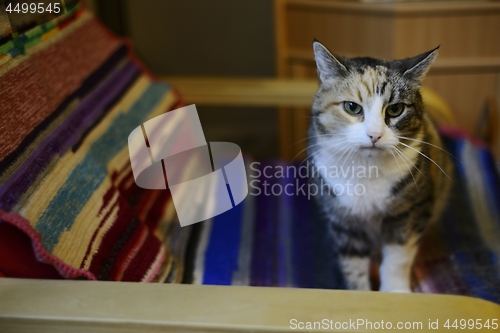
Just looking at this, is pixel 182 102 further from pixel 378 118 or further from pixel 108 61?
pixel 378 118

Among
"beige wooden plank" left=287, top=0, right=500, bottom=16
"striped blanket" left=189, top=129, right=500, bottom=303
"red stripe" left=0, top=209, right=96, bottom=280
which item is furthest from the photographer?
"beige wooden plank" left=287, top=0, right=500, bottom=16

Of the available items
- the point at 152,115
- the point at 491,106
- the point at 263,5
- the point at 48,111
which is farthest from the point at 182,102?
the point at 491,106

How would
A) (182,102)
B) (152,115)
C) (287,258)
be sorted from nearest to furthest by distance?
(287,258) → (152,115) → (182,102)

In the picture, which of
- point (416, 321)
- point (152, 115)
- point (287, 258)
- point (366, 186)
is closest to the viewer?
point (416, 321)

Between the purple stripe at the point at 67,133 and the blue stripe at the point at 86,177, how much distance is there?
0.04 m

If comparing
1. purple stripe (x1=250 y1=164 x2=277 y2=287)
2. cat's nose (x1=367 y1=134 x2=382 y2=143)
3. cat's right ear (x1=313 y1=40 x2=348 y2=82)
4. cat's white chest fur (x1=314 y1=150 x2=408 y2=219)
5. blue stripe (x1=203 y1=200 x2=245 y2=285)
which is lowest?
purple stripe (x1=250 y1=164 x2=277 y2=287)

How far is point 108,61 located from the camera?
44.9 inches

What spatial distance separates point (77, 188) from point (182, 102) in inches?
21.7

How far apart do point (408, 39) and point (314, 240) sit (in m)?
0.67

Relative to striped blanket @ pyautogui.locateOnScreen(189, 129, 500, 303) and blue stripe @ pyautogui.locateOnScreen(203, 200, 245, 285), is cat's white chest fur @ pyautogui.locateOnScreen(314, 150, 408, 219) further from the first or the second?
blue stripe @ pyautogui.locateOnScreen(203, 200, 245, 285)

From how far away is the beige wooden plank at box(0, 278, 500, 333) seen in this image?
55cm

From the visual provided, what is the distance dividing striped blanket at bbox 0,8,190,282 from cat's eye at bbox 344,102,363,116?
0.43 m

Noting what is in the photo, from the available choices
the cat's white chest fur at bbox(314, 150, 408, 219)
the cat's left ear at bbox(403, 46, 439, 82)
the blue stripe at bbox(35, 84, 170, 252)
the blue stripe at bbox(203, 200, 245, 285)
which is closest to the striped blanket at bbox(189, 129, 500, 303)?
the blue stripe at bbox(203, 200, 245, 285)

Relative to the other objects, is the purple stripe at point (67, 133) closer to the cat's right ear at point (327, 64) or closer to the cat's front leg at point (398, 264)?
the cat's right ear at point (327, 64)
